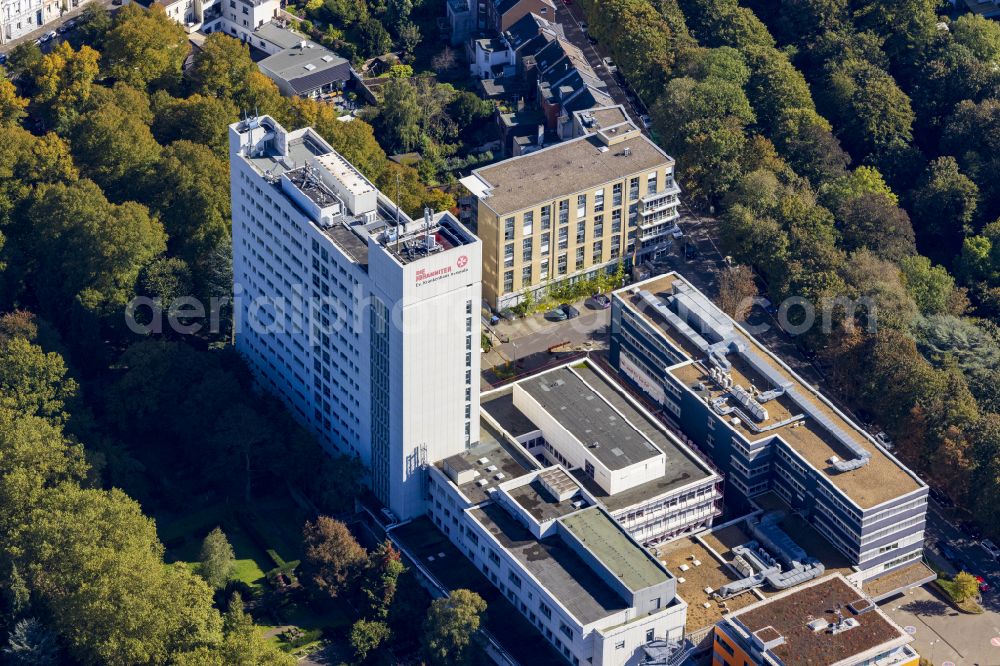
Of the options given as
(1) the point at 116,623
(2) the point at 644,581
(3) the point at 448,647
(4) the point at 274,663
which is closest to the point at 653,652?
(2) the point at 644,581

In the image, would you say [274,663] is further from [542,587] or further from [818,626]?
[818,626]

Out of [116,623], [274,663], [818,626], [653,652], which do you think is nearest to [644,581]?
[653,652]

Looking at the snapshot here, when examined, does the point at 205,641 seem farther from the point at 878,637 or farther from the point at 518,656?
the point at 878,637

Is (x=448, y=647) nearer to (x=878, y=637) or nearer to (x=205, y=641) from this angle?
(x=205, y=641)

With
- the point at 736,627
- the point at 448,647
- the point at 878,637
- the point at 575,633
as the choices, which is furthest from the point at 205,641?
the point at 878,637

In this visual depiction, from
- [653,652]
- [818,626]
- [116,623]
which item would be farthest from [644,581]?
[116,623]
